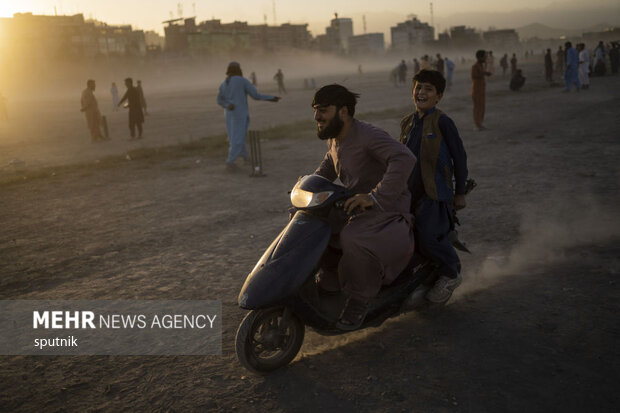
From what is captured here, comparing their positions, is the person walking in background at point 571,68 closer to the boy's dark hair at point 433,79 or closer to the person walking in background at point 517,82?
the person walking in background at point 517,82

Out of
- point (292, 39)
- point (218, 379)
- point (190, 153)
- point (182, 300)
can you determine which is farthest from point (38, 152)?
point (292, 39)

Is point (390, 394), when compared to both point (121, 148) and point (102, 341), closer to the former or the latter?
point (102, 341)

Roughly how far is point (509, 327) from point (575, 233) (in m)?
2.28

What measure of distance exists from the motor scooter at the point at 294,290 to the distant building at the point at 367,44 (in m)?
156

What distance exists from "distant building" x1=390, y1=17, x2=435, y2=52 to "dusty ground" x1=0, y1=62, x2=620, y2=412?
150 metres

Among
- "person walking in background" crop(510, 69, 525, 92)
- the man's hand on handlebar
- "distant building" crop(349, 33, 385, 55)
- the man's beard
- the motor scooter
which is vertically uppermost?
"distant building" crop(349, 33, 385, 55)

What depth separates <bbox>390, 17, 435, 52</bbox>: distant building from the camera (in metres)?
150

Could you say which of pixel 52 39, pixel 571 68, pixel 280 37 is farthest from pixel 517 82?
pixel 280 37

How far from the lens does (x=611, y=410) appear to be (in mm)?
2518

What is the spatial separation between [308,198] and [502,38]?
157357 millimetres

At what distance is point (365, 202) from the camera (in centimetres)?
286

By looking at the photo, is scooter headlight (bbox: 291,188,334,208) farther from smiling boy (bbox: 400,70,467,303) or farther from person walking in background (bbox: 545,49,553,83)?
person walking in background (bbox: 545,49,553,83)

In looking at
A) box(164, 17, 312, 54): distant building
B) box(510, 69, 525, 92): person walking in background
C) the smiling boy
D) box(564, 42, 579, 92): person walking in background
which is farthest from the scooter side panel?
box(164, 17, 312, 54): distant building

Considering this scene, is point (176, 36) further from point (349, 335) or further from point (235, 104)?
point (349, 335)
